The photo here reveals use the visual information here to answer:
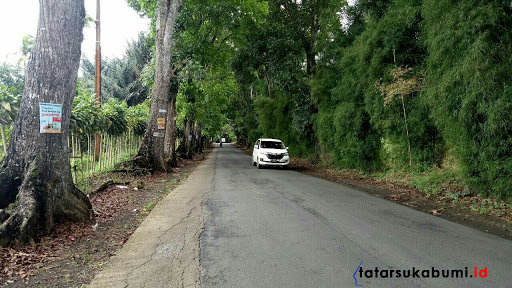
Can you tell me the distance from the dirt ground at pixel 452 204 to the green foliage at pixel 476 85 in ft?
1.50

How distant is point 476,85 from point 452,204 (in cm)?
299

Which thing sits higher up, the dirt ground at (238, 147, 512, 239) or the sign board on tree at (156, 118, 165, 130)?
the sign board on tree at (156, 118, 165, 130)

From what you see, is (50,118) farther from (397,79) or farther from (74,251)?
(397,79)

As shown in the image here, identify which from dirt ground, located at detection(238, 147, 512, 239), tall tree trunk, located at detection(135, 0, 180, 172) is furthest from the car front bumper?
tall tree trunk, located at detection(135, 0, 180, 172)

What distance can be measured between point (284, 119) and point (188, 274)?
2167cm

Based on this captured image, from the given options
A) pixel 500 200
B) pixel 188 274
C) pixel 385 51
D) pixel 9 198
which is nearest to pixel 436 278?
pixel 188 274

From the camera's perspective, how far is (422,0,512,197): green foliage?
6316 millimetres

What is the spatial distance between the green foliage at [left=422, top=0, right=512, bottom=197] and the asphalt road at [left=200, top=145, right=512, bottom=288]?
6.96 feet

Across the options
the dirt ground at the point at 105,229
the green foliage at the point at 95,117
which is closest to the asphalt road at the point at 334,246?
the dirt ground at the point at 105,229

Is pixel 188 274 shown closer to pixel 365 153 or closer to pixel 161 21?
pixel 365 153

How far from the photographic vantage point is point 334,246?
4457 mm

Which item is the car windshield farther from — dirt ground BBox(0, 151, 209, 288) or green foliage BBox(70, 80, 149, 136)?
dirt ground BBox(0, 151, 209, 288)

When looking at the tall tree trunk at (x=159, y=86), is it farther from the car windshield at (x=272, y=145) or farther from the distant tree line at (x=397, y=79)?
the distant tree line at (x=397, y=79)

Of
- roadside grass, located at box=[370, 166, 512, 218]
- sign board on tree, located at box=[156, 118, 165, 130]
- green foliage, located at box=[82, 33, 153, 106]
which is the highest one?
green foliage, located at box=[82, 33, 153, 106]
